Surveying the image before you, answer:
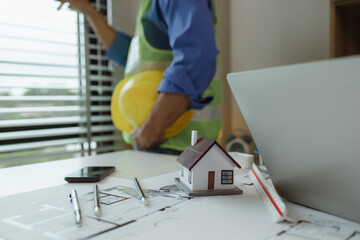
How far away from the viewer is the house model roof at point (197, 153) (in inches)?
20.5

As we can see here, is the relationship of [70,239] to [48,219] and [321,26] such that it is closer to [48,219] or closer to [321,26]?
[48,219]

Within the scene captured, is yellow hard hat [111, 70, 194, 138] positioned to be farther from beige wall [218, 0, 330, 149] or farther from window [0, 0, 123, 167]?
beige wall [218, 0, 330, 149]

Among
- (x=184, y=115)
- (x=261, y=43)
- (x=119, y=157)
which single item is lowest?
(x=119, y=157)

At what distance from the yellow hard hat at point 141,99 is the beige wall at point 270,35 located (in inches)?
41.7

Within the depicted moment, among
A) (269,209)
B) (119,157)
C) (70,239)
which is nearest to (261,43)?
(119,157)

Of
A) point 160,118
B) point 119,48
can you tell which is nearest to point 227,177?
point 160,118

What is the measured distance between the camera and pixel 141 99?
3.61 feet

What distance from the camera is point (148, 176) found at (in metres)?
0.69

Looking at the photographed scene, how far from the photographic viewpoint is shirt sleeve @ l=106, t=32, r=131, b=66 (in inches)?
61.6

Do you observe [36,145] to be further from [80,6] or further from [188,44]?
[188,44]

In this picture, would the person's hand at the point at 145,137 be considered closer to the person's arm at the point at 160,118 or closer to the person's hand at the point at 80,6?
the person's arm at the point at 160,118

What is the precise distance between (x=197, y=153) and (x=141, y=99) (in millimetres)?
602

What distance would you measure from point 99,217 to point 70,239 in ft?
0.23

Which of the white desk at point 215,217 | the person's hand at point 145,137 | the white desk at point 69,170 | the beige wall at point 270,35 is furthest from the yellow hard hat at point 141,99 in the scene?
the beige wall at point 270,35
